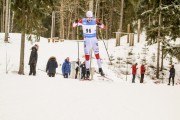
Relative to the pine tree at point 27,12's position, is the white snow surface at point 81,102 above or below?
below

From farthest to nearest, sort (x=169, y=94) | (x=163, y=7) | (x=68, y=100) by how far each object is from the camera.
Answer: (x=163, y=7) < (x=169, y=94) < (x=68, y=100)

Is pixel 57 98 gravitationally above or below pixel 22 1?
below

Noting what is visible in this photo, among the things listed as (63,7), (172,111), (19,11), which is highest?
(63,7)

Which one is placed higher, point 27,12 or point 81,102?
point 27,12

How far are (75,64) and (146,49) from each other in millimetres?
12358

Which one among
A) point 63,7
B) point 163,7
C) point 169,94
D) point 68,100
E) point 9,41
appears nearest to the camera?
point 68,100

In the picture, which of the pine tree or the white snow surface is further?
the pine tree

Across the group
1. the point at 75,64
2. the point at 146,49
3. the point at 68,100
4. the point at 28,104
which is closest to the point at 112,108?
the point at 68,100

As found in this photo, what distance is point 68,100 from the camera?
7312 mm

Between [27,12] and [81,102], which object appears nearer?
[81,102]

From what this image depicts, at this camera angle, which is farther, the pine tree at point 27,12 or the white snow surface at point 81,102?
the pine tree at point 27,12

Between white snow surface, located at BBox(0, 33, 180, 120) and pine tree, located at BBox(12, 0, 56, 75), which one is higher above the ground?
pine tree, located at BBox(12, 0, 56, 75)

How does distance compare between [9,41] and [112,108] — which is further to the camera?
[9,41]

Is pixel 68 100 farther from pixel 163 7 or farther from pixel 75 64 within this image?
pixel 163 7
